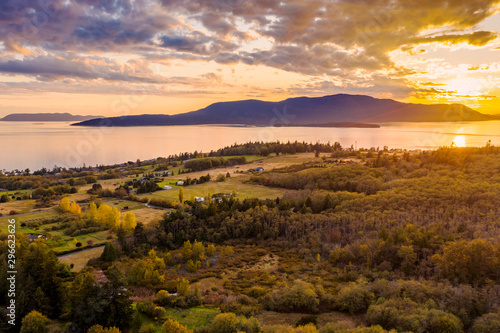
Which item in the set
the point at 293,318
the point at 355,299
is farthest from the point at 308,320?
the point at 355,299

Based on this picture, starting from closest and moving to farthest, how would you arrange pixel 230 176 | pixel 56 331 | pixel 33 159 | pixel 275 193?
1. pixel 56 331
2. pixel 275 193
3. pixel 230 176
4. pixel 33 159

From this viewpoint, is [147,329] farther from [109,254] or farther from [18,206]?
[18,206]

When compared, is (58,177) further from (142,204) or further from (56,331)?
(56,331)

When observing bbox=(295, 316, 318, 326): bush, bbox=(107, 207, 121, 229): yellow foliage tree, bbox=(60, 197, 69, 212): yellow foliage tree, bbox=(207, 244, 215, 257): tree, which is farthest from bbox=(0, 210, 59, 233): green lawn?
bbox=(295, 316, 318, 326): bush

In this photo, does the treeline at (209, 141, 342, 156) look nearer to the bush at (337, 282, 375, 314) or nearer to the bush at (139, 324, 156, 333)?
the bush at (337, 282, 375, 314)

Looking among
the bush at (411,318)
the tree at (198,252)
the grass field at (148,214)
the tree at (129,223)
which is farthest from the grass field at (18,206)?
the bush at (411,318)

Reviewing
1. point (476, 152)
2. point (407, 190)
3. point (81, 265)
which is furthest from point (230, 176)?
point (476, 152)
